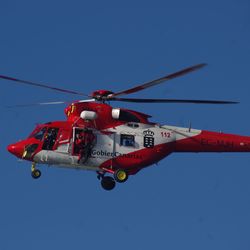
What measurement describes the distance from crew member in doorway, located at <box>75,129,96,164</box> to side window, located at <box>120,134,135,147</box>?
1.84m

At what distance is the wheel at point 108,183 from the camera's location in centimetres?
3862

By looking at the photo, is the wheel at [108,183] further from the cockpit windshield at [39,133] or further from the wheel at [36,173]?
the cockpit windshield at [39,133]

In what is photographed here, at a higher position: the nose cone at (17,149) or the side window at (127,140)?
the side window at (127,140)

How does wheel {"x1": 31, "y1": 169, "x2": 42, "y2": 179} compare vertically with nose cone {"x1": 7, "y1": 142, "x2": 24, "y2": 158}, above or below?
below

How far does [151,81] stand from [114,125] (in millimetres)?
5042

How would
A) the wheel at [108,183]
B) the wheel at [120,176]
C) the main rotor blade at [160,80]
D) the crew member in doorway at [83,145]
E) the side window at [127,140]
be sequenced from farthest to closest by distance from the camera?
the wheel at [108,183] < the side window at [127,140] < the wheel at [120,176] < the crew member in doorway at [83,145] < the main rotor blade at [160,80]

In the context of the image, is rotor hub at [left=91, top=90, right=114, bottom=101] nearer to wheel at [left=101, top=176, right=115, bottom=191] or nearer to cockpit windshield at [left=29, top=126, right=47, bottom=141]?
cockpit windshield at [left=29, top=126, right=47, bottom=141]

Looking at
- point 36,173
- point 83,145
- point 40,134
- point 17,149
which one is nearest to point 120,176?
point 83,145

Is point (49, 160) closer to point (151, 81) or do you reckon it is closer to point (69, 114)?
point (69, 114)

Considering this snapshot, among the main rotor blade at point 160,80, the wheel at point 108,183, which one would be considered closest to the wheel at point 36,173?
the wheel at point 108,183

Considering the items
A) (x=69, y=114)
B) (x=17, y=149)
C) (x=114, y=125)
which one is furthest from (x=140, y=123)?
(x=17, y=149)

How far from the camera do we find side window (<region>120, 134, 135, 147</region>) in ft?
125

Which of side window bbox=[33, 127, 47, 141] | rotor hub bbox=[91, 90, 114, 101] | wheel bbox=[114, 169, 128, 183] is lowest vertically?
wheel bbox=[114, 169, 128, 183]

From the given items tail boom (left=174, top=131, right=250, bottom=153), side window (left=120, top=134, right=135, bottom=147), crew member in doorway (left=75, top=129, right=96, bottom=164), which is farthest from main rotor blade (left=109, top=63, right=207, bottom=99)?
tail boom (left=174, top=131, right=250, bottom=153)
